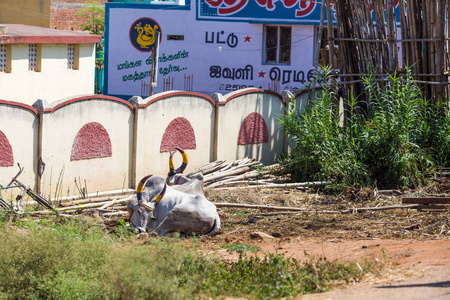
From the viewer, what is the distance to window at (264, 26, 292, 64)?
21609mm

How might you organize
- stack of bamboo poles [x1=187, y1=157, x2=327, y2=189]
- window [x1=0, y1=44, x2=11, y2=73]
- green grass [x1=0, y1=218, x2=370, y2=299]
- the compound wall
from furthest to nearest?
window [x1=0, y1=44, x2=11, y2=73], stack of bamboo poles [x1=187, y1=157, x2=327, y2=189], the compound wall, green grass [x1=0, y1=218, x2=370, y2=299]

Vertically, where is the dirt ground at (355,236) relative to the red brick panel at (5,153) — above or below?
below

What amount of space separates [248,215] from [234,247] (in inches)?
82.1

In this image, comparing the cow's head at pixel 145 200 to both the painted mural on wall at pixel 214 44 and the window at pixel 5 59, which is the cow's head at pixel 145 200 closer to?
the window at pixel 5 59

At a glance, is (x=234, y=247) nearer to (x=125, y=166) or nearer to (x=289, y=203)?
(x=289, y=203)

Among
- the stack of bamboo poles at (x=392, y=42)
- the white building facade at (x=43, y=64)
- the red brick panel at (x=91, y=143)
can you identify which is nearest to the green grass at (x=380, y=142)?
the stack of bamboo poles at (x=392, y=42)

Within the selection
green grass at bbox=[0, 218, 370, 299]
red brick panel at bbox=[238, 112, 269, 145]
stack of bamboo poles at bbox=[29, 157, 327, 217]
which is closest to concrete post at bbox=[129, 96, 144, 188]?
stack of bamboo poles at bbox=[29, 157, 327, 217]

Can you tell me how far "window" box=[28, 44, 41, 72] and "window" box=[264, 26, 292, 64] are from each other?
7.80 metres

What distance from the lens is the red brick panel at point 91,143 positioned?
1027cm

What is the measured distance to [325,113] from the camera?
11.7 metres

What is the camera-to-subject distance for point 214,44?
21.9m

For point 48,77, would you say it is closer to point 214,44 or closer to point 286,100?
point 214,44

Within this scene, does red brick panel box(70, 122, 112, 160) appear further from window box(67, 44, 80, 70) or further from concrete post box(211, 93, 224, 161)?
window box(67, 44, 80, 70)

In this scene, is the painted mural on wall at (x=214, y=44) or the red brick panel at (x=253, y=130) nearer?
the red brick panel at (x=253, y=130)
